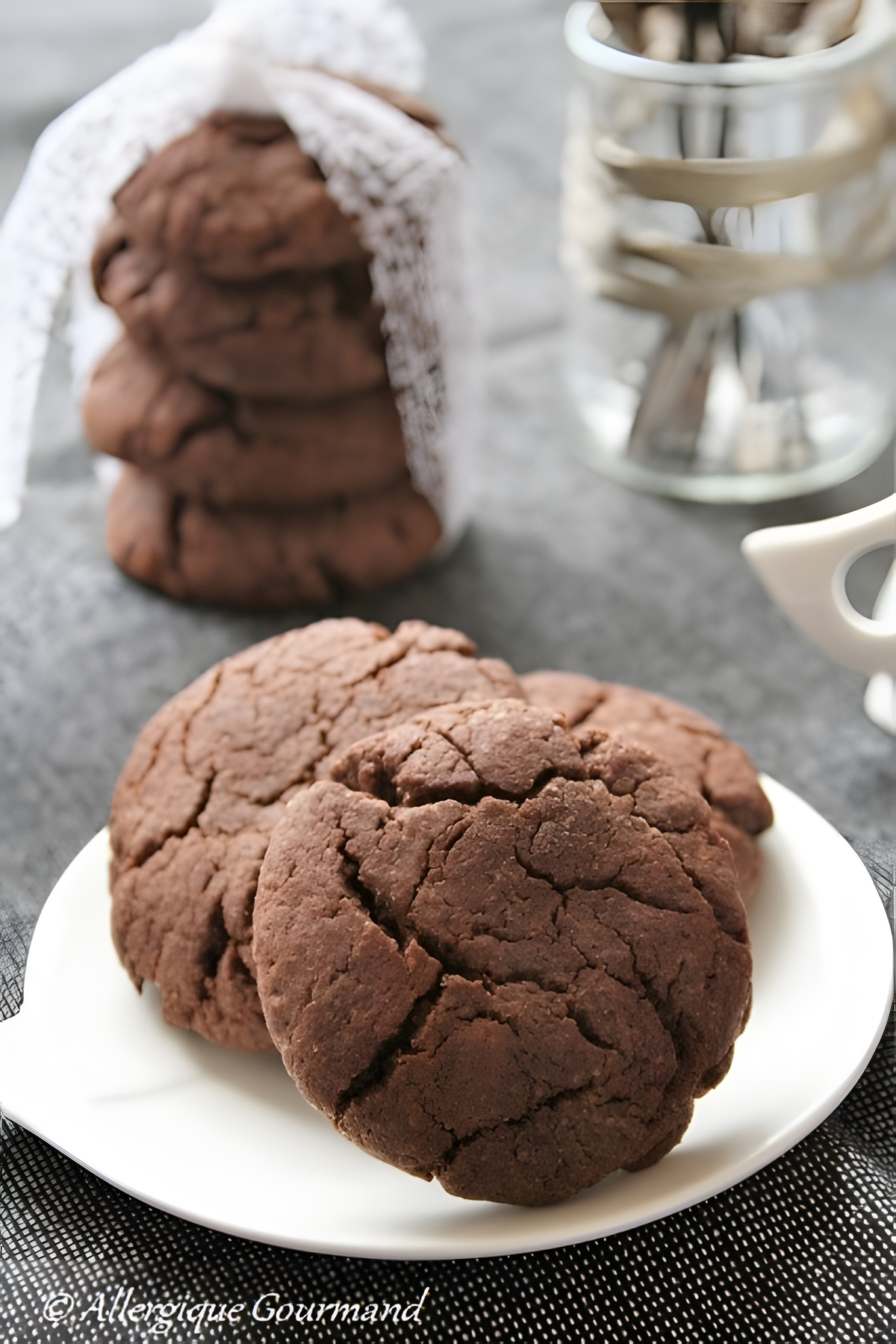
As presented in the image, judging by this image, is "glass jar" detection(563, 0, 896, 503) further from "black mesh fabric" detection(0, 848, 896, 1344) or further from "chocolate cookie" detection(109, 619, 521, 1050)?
"black mesh fabric" detection(0, 848, 896, 1344)

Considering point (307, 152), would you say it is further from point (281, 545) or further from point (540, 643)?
point (540, 643)

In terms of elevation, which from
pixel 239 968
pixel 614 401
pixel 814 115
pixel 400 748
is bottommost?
pixel 614 401

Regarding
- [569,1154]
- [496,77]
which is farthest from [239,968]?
[496,77]

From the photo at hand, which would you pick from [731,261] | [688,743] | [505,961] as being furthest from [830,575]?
[731,261]

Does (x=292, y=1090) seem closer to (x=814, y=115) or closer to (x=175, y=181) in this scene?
(x=175, y=181)

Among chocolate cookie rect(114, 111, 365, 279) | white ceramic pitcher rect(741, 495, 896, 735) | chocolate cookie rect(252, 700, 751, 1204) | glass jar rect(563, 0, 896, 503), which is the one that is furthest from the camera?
glass jar rect(563, 0, 896, 503)

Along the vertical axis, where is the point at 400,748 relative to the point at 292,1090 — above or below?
above

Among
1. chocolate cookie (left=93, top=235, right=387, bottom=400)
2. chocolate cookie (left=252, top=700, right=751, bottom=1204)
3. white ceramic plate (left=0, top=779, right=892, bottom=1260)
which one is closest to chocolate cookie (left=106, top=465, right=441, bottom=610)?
chocolate cookie (left=93, top=235, right=387, bottom=400)

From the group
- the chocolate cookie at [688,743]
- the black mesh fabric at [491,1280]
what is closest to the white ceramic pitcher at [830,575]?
the chocolate cookie at [688,743]
